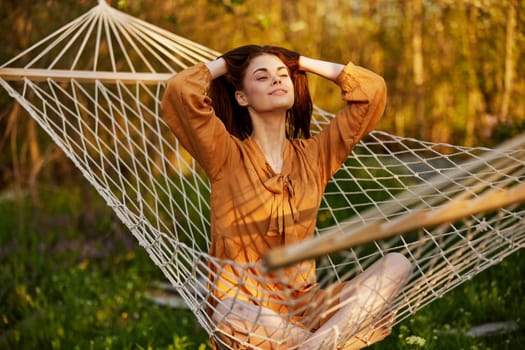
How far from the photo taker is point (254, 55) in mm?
1948

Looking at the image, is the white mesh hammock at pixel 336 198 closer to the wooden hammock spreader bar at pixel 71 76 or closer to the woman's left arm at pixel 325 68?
the wooden hammock spreader bar at pixel 71 76

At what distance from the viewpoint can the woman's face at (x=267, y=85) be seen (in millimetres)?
1904

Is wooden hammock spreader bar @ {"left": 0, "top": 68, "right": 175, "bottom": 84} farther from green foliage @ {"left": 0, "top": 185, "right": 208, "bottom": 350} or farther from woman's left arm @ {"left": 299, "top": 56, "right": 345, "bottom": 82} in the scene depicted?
Answer: green foliage @ {"left": 0, "top": 185, "right": 208, "bottom": 350}

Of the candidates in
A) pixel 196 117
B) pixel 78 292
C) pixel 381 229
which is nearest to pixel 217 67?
pixel 196 117

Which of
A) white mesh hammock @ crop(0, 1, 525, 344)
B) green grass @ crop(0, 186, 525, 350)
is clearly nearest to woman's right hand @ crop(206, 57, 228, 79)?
white mesh hammock @ crop(0, 1, 525, 344)

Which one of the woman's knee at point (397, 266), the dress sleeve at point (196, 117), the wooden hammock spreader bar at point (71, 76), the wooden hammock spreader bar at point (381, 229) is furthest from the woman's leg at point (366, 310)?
the wooden hammock spreader bar at point (71, 76)

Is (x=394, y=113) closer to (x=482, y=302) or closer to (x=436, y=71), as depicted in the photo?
(x=436, y=71)

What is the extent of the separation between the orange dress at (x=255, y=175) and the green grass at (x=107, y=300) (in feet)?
1.66

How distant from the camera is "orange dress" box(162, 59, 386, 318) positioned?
1.80m

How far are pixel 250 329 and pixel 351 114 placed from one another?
2.12ft

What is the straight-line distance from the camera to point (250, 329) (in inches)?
64.8

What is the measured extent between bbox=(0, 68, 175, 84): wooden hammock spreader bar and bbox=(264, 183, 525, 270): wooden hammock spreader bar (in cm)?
132

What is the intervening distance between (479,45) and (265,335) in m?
3.43

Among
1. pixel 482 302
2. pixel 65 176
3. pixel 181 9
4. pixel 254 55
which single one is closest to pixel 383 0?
pixel 181 9
